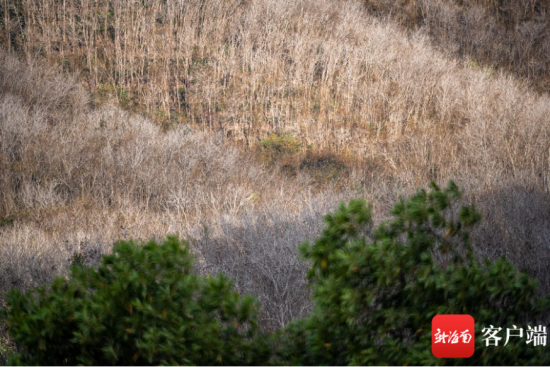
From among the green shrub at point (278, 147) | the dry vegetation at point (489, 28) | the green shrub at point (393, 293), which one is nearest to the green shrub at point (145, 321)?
the green shrub at point (393, 293)

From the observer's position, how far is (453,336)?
1728mm

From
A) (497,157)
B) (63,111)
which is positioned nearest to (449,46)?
(497,157)

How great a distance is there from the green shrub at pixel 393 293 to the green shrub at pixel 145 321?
0.31 m

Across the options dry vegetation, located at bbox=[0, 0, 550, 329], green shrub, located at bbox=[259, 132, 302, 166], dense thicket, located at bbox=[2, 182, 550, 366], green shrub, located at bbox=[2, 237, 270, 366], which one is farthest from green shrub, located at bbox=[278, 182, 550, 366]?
green shrub, located at bbox=[259, 132, 302, 166]

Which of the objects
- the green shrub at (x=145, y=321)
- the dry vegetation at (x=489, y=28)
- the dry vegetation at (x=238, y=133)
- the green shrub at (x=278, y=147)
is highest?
the dry vegetation at (x=489, y=28)

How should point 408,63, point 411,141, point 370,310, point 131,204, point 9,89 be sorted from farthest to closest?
point 408,63
point 411,141
point 9,89
point 131,204
point 370,310

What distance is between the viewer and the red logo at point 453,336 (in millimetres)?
1699

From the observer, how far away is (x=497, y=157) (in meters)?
8.23

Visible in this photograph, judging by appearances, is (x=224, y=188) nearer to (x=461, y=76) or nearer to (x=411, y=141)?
(x=411, y=141)

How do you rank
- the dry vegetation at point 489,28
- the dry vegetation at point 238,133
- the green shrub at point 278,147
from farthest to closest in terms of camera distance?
the dry vegetation at point 489,28 → the green shrub at point 278,147 → the dry vegetation at point 238,133

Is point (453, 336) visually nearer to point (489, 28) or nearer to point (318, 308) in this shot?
point (318, 308)

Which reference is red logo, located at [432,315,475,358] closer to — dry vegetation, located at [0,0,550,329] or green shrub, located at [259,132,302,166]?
dry vegetation, located at [0,0,550,329]

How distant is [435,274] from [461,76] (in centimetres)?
1215

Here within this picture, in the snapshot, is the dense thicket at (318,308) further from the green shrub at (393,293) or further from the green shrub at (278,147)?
the green shrub at (278,147)
